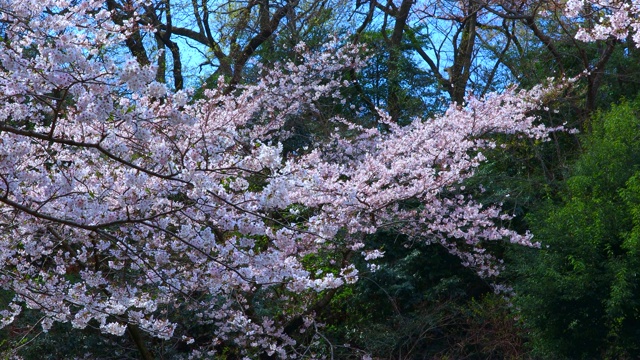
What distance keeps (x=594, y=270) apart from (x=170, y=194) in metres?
3.80

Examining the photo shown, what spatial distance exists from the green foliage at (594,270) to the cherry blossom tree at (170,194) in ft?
1.53

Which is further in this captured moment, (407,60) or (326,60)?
(407,60)

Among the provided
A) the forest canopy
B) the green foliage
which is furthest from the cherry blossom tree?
the green foliage

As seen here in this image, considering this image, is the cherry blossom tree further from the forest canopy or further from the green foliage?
the green foliage

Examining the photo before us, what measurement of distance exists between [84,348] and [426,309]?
11.6ft

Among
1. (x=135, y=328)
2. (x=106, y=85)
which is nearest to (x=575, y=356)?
(x=135, y=328)

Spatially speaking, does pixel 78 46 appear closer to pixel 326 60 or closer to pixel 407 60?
pixel 326 60

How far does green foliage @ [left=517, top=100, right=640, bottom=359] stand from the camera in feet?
21.0

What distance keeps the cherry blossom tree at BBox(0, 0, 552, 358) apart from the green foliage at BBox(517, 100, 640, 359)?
0.47 m

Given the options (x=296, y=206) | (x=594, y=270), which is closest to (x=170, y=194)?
(x=296, y=206)

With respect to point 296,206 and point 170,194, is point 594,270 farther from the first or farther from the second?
point 170,194

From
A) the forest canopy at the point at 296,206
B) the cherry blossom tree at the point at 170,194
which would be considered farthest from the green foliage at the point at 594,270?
the cherry blossom tree at the point at 170,194

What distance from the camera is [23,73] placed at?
3572 millimetres

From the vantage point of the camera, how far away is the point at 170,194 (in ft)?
16.0
